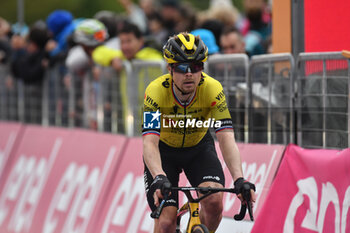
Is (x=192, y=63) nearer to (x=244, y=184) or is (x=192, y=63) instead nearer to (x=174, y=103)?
(x=174, y=103)

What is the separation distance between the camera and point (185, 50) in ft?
20.8

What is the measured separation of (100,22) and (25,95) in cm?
240

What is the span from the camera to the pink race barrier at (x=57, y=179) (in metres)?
10.3

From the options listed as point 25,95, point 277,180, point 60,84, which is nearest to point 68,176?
point 60,84

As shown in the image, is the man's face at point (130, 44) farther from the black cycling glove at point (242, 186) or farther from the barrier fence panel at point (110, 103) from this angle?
the black cycling glove at point (242, 186)

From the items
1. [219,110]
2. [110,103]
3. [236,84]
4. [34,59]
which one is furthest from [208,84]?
[34,59]

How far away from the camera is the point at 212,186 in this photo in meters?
6.60

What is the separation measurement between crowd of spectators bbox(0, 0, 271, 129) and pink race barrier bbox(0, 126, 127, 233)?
1007 mm

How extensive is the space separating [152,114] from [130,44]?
13.3ft

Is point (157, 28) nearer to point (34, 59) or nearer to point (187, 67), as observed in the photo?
point (34, 59)

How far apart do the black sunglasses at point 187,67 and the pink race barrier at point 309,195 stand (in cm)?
149

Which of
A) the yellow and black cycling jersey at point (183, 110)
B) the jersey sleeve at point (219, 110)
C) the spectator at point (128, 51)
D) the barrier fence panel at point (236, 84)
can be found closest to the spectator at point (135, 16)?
the spectator at point (128, 51)

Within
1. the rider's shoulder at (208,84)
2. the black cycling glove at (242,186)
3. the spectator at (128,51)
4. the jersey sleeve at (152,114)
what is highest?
the spectator at (128,51)

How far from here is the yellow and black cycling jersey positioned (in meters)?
6.50
